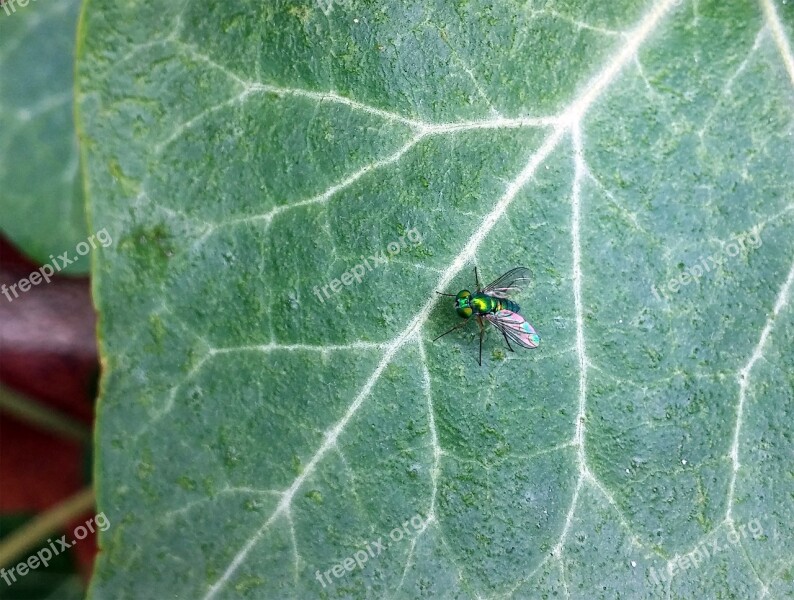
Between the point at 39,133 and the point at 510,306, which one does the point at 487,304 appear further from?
the point at 39,133

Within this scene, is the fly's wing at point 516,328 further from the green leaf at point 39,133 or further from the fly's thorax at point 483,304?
the green leaf at point 39,133

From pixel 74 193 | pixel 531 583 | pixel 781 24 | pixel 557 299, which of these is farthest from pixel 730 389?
pixel 74 193

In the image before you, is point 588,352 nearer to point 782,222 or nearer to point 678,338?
point 678,338

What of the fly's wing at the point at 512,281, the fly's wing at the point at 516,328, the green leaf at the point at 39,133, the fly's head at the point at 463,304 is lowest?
the fly's wing at the point at 516,328

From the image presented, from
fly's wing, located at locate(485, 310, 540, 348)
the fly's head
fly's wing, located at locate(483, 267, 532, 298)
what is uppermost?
fly's wing, located at locate(483, 267, 532, 298)

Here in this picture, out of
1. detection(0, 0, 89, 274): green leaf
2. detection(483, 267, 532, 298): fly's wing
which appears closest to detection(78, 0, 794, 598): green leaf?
detection(483, 267, 532, 298): fly's wing

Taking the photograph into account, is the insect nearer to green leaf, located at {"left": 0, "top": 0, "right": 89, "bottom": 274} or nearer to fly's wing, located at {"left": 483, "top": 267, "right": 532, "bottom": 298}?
fly's wing, located at {"left": 483, "top": 267, "right": 532, "bottom": 298}

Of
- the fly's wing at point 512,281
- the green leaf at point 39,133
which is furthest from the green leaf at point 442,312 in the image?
the green leaf at point 39,133

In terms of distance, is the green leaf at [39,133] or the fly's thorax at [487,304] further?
the green leaf at [39,133]
